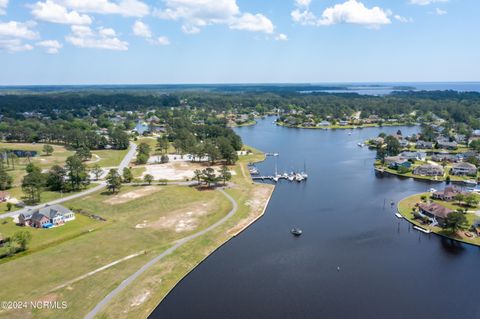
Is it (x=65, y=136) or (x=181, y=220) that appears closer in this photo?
(x=181, y=220)

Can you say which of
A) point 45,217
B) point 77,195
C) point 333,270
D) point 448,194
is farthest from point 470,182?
point 45,217

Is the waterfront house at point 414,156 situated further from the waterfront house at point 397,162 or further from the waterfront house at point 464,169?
the waterfront house at point 464,169

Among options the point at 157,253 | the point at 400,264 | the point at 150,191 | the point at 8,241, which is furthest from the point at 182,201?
the point at 400,264

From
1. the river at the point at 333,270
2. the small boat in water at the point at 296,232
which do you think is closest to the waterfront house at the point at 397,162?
the river at the point at 333,270

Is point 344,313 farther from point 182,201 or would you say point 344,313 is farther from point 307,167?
point 307,167

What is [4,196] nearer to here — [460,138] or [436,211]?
[436,211]

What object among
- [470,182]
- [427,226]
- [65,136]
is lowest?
[427,226]

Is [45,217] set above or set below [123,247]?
above
